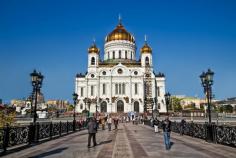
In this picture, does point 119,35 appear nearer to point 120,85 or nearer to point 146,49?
point 146,49

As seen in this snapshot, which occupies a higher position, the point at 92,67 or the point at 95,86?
the point at 92,67

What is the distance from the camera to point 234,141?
12859 mm

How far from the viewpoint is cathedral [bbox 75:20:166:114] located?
6512cm

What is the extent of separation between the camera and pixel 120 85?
67.1m

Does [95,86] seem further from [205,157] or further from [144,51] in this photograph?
[205,157]

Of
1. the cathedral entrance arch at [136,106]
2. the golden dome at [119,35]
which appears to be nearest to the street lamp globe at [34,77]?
the cathedral entrance arch at [136,106]

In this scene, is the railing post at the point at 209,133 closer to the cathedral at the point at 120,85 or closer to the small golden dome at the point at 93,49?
the cathedral at the point at 120,85

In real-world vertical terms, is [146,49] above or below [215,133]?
above

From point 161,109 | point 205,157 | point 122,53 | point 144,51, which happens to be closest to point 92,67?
point 122,53

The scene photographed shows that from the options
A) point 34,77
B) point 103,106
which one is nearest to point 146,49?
point 103,106

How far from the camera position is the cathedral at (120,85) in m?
65.1

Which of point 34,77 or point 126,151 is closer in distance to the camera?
point 126,151

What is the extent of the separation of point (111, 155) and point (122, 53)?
67075mm

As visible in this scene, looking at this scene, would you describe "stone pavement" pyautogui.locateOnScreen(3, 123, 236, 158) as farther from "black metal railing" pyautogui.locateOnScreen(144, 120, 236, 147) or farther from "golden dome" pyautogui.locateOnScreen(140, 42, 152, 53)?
"golden dome" pyautogui.locateOnScreen(140, 42, 152, 53)
